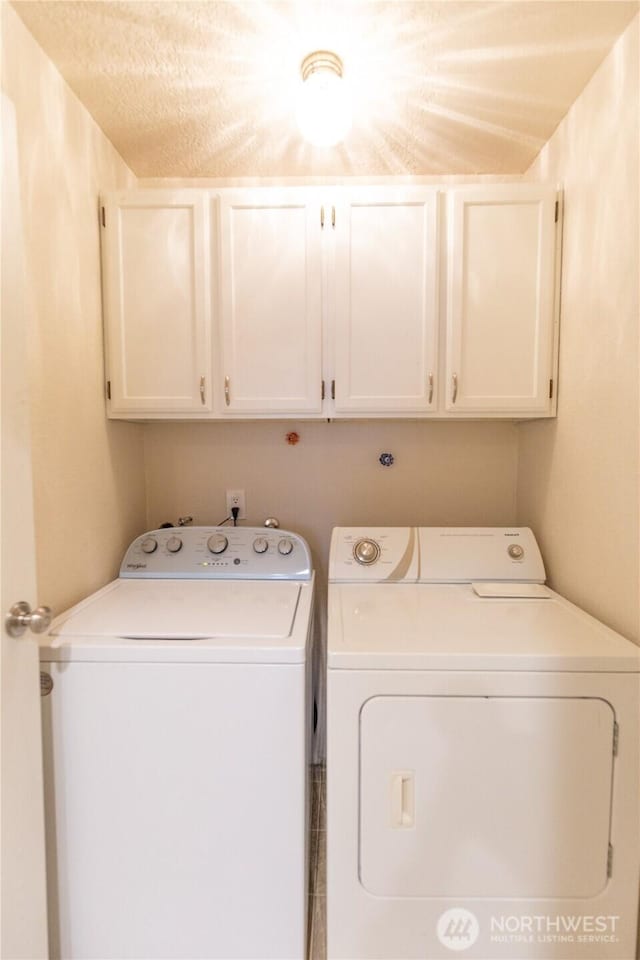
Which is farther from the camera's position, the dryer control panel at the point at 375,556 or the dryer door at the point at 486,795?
the dryer control panel at the point at 375,556

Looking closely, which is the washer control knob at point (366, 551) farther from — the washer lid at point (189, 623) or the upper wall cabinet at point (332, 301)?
the upper wall cabinet at point (332, 301)

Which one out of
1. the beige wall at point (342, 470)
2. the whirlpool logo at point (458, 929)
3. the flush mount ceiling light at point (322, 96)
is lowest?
the whirlpool logo at point (458, 929)

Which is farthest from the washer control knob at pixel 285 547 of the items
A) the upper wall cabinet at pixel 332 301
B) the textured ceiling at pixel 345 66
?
the textured ceiling at pixel 345 66

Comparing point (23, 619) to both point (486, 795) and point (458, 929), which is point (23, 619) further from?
point (458, 929)

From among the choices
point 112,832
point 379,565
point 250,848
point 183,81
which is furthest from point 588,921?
point 183,81

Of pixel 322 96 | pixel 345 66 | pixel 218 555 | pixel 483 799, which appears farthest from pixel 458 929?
pixel 345 66

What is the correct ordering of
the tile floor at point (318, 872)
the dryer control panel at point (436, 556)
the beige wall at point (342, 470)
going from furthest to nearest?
the beige wall at point (342, 470), the dryer control panel at point (436, 556), the tile floor at point (318, 872)

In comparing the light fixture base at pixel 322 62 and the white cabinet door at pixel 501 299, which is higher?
the light fixture base at pixel 322 62

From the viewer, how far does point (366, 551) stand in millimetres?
1683

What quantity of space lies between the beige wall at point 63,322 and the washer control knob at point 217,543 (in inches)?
14.5

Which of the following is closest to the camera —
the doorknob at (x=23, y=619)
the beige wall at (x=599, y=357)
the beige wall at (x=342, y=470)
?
the doorknob at (x=23, y=619)

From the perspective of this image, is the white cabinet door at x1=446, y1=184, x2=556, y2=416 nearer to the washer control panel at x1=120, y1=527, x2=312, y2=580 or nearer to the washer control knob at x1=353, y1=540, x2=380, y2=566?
the washer control knob at x1=353, y1=540, x2=380, y2=566

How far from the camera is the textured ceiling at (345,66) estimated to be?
1.18 meters

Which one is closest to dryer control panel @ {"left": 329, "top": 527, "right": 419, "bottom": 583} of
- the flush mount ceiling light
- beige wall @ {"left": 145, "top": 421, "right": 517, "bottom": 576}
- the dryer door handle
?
beige wall @ {"left": 145, "top": 421, "right": 517, "bottom": 576}
